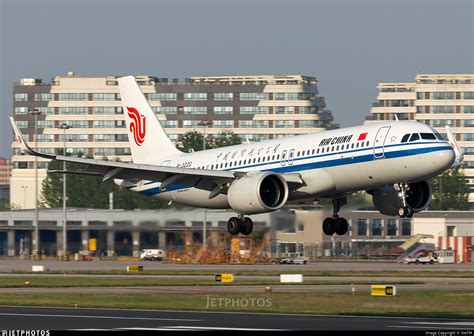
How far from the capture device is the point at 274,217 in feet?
270

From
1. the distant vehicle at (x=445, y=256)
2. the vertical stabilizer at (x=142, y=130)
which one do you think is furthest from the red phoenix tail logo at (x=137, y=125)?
the distant vehicle at (x=445, y=256)

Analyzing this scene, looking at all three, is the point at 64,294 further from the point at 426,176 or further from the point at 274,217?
the point at 426,176

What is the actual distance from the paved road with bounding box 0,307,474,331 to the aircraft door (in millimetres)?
10566

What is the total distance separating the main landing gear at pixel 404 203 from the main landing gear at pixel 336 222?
19.7ft

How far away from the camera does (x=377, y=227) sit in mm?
148750

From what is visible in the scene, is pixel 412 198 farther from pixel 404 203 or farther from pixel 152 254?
pixel 152 254

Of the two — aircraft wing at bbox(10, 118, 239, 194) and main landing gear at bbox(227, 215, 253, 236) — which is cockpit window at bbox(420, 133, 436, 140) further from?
main landing gear at bbox(227, 215, 253, 236)

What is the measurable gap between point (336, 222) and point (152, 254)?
57.0 meters

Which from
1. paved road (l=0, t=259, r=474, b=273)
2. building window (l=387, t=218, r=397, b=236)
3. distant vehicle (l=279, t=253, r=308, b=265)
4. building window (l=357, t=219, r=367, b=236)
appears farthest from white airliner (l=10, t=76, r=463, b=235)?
building window (l=387, t=218, r=397, b=236)

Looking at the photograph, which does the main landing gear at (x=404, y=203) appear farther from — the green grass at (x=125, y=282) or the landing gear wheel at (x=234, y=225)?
the green grass at (x=125, y=282)

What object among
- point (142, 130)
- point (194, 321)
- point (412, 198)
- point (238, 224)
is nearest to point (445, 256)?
point (142, 130)

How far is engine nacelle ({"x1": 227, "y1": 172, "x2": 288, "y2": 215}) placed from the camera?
6700cm

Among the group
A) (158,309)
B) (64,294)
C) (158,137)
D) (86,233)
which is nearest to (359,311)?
(158,309)

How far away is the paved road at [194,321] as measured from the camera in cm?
5028
